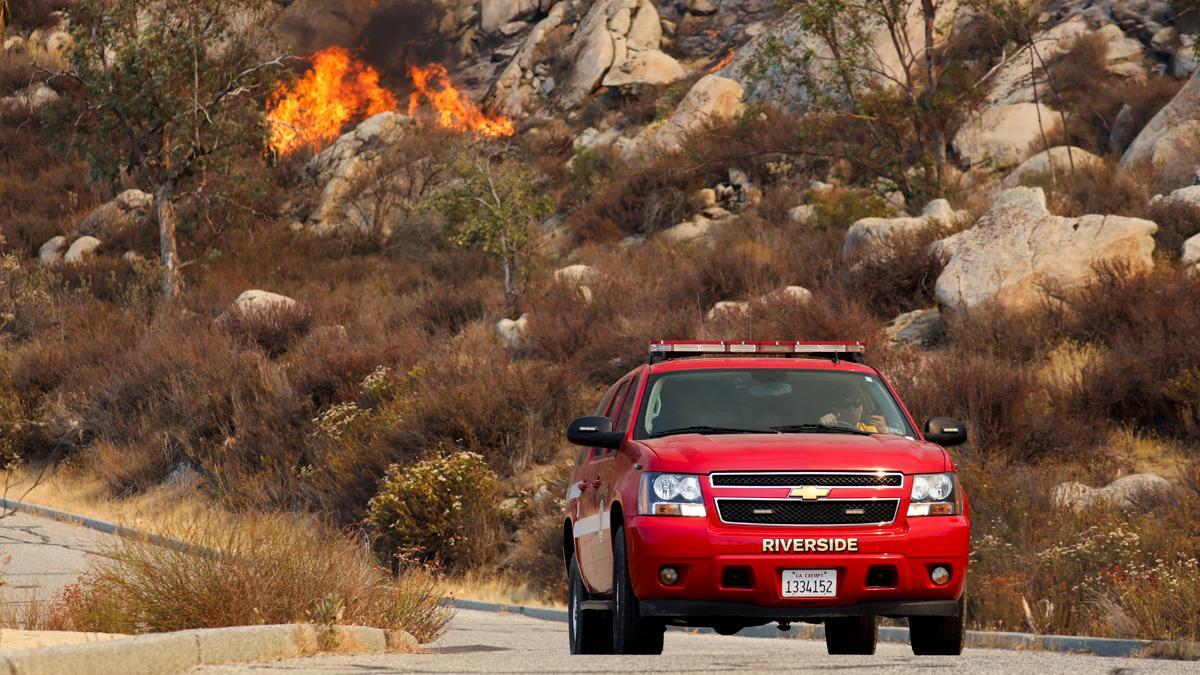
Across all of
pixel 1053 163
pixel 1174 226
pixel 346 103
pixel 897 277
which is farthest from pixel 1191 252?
pixel 346 103

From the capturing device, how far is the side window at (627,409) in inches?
380

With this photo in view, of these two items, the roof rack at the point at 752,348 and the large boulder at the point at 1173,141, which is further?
the large boulder at the point at 1173,141

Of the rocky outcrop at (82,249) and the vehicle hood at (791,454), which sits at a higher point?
the vehicle hood at (791,454)

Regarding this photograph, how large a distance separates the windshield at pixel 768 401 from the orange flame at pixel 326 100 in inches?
1924

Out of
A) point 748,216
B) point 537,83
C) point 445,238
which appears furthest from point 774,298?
point 537,83

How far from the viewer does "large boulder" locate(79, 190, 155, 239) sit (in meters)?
50.1

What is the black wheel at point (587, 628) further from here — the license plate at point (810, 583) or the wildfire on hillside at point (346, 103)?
the wildfire on hillside at point (346, 103)

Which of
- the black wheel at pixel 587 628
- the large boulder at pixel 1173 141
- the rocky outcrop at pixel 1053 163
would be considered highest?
the black wheel at pixel 587 628

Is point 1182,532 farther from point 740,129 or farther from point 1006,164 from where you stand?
point 740,129

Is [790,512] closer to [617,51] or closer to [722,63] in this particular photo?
[722,63]

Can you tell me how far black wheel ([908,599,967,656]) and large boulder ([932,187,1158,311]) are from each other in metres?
15.8

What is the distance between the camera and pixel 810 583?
8062 mm

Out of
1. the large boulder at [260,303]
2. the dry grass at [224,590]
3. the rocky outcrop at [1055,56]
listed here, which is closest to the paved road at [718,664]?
the dry grass at [224,590]

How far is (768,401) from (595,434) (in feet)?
4.16
